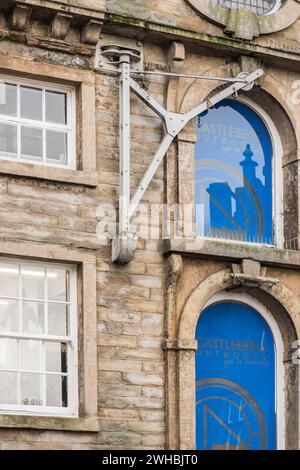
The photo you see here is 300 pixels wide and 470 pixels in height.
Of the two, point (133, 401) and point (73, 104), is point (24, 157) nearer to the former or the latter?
point (73, 104)

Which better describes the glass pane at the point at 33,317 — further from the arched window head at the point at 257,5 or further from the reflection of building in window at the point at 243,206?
the arched window head at the point at 257,5

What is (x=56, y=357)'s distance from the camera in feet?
73.7

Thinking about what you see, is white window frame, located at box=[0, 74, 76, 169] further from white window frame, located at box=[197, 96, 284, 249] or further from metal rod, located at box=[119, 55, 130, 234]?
white window frame, located at box=[197, 96, 284, 249]

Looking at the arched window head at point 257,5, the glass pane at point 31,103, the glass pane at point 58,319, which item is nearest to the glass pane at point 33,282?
the glass pane at point 58,319

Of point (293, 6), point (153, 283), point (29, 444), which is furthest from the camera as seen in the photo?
point (293, 6)

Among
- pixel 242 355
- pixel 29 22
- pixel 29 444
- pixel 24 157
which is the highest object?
pixel 29 22

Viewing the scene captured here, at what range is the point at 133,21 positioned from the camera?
76.9ft

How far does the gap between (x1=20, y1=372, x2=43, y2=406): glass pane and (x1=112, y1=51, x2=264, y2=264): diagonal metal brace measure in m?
1.91

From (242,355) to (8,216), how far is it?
3.89 m

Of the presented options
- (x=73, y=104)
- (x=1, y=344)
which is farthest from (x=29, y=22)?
(x=1, y=344)

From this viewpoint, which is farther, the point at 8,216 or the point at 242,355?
the point at 242,355

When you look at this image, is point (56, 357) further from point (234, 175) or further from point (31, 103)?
point (234, 175)

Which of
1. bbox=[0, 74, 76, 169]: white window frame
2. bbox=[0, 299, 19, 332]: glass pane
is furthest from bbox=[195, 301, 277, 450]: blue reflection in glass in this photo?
bbox=[0, 74, 76, 169]: white window frame

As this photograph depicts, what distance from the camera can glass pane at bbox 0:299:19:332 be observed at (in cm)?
2228
